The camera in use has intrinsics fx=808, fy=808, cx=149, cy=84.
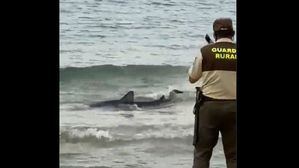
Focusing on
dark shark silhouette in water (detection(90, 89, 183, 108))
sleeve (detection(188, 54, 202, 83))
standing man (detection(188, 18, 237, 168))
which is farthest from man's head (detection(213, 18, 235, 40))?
dark shark silhouette in water (detection(90, 89, 183, 108))

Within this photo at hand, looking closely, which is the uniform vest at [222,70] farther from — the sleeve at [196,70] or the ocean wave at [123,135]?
the ocean wave at [123,135]

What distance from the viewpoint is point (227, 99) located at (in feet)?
17.0

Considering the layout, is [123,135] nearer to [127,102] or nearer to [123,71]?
[127,102]

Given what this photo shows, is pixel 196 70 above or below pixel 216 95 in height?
above

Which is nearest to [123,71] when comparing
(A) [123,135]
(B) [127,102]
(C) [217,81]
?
(B) [127,102]

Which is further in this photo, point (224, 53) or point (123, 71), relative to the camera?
point (123, 71)

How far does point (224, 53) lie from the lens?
517cm

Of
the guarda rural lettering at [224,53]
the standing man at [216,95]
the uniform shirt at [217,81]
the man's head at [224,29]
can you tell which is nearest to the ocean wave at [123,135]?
the standing man at [216,95]

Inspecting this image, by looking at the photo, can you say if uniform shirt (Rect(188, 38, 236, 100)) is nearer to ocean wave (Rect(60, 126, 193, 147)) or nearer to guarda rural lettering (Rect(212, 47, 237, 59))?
guarda rural lettering (Rect(212, 47, 237, 59))

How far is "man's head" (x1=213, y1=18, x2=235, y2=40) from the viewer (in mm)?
5195

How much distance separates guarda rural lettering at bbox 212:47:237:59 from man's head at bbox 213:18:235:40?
0.30 ft

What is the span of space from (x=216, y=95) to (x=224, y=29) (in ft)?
1.40
